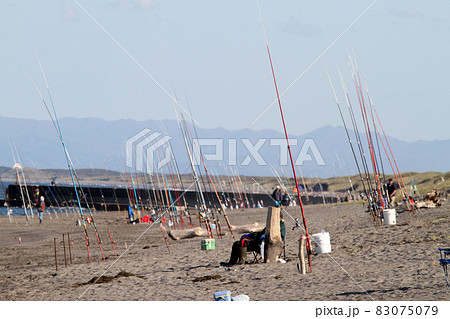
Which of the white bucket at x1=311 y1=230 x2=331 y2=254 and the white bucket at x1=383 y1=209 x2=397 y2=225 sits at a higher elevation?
the white bucket at x1=383 y1=209 x2=397 y2=225

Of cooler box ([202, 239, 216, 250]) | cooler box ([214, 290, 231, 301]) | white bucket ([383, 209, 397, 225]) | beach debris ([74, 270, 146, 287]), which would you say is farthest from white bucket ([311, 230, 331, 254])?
cooler box ([214, 290, 231, 301])

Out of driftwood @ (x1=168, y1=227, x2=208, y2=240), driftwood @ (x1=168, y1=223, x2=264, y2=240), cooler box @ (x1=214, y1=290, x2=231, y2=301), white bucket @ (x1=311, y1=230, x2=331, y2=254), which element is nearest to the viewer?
→ cooler box @ (x1=214, y1=290, x2=231, y2=301)

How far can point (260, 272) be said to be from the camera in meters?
12.8

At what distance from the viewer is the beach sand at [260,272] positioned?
1023 centimetres

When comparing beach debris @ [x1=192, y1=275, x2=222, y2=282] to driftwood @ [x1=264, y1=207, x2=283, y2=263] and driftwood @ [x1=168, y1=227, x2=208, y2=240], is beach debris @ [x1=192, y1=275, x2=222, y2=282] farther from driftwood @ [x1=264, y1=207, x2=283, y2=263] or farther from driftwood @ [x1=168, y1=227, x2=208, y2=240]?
driftwood @ [x1=168, y1=227, x2=208, y2=240]

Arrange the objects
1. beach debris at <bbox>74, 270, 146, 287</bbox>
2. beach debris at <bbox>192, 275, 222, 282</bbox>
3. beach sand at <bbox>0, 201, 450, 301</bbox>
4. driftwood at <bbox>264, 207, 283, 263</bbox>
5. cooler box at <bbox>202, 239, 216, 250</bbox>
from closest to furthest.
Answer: beach sand at <bbox>0, 201, 450, 301</bbox>, beach debris at <bbox>192, 275, 222, 282</bbox>, beach debris at <bbox>74, 270, 146, 287</bbox>, driftwood at <bbox>264, 207, 283, 263</bbox>, cooler box at <bbox>202, 239, 216, 250</bbox>

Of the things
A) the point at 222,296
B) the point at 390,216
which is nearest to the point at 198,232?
the point at 390,216

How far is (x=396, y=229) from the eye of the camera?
17.6 m

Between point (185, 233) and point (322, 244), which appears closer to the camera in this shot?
point (322, 244)

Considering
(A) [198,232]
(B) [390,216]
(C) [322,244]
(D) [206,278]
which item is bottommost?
(D) [206,278]

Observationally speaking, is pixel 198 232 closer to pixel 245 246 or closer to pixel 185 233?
pixel 185 233

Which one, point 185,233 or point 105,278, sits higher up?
point 185,233

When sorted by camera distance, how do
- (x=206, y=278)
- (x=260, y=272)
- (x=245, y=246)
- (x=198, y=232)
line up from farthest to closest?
(x=198, y=232) → (x=245, y=246) → (x=260, y=272) → (x=206, y=278)

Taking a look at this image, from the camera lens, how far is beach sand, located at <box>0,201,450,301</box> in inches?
403
